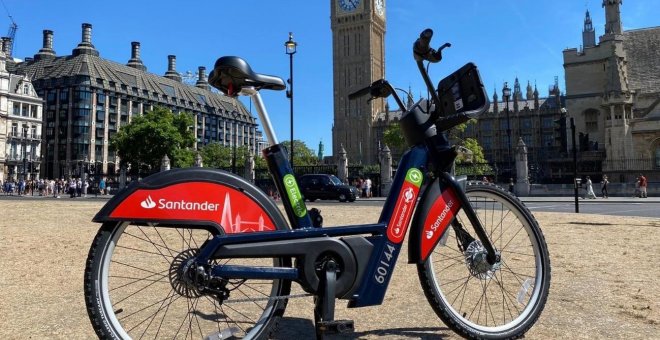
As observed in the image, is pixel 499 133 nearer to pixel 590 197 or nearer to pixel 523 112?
pixel 523 112

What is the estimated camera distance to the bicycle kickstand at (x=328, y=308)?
2.18 m

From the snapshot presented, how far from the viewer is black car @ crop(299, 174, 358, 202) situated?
1009 inches

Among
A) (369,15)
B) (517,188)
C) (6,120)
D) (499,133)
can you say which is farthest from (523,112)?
(6,120)

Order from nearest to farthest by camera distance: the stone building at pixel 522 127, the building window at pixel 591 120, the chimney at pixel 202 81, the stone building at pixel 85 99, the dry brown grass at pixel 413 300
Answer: the dry brown grass at pixel 413 300 < the building window at pixel 591 120 < the stone building at pixel 85 99 < the stone building at pixel 522 127 < the chimney at pixel 202 81

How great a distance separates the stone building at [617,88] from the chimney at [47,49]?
84611 millimetres

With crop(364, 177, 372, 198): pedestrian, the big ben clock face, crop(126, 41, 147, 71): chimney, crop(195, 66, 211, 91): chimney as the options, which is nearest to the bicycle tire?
crop(364, 177, 372, 198): pedestrian

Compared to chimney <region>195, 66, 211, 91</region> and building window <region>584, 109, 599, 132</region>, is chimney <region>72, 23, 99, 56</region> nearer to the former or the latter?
chimney <region>195, 66, 211, 91</region>

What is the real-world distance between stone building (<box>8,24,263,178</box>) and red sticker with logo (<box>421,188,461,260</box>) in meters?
68.4

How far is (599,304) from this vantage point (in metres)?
3.41

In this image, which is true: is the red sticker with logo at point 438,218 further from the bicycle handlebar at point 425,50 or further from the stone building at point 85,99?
the stone building at point 85,99

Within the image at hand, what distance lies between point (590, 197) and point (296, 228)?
29.9m

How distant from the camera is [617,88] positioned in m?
43.8

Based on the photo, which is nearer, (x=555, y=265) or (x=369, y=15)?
(x=555, y=265)

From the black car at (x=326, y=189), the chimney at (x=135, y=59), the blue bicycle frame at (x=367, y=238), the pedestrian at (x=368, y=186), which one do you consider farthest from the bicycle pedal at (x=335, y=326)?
the chimney at (x=135, y=59)
